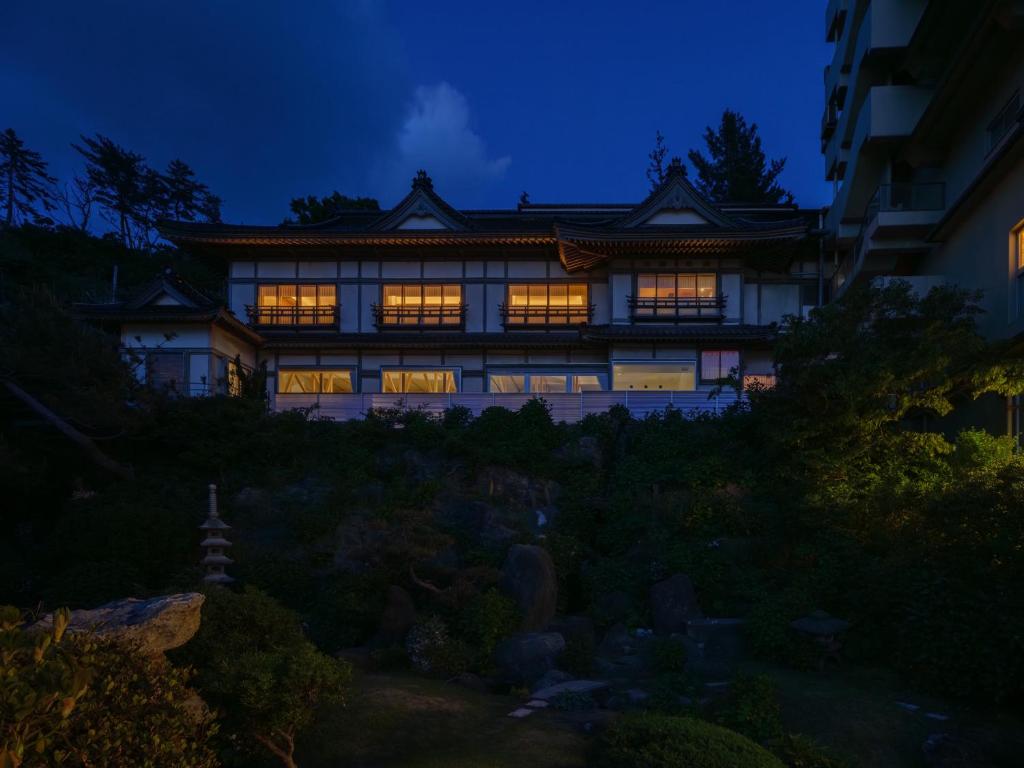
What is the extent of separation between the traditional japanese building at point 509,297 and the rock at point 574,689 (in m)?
15.8

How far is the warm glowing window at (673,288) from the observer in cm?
2548

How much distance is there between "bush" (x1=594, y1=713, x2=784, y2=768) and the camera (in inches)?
243

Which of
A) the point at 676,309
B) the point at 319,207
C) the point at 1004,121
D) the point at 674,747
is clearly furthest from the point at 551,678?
the point at 319,207

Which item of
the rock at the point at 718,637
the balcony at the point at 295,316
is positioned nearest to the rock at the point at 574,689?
the rock at the point at 718,637

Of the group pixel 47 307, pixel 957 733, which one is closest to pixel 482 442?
pixel 47 307

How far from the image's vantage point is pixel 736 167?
44875 millimetres

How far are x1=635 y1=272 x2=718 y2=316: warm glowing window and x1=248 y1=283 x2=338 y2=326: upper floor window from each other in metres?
12.3

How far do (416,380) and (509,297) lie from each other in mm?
5039

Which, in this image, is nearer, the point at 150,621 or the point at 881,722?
the point at 150,621

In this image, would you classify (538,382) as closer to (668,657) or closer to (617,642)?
(617,642)

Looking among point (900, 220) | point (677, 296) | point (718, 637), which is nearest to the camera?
point (718, 637)

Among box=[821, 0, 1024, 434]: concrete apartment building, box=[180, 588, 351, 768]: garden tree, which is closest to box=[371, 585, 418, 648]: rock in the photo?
box=[180, 588, 351, 768]: garden tree

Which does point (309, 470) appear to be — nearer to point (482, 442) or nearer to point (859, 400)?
point (482, 442)

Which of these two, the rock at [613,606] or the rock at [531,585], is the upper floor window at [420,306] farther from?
the rock at [613,606]
